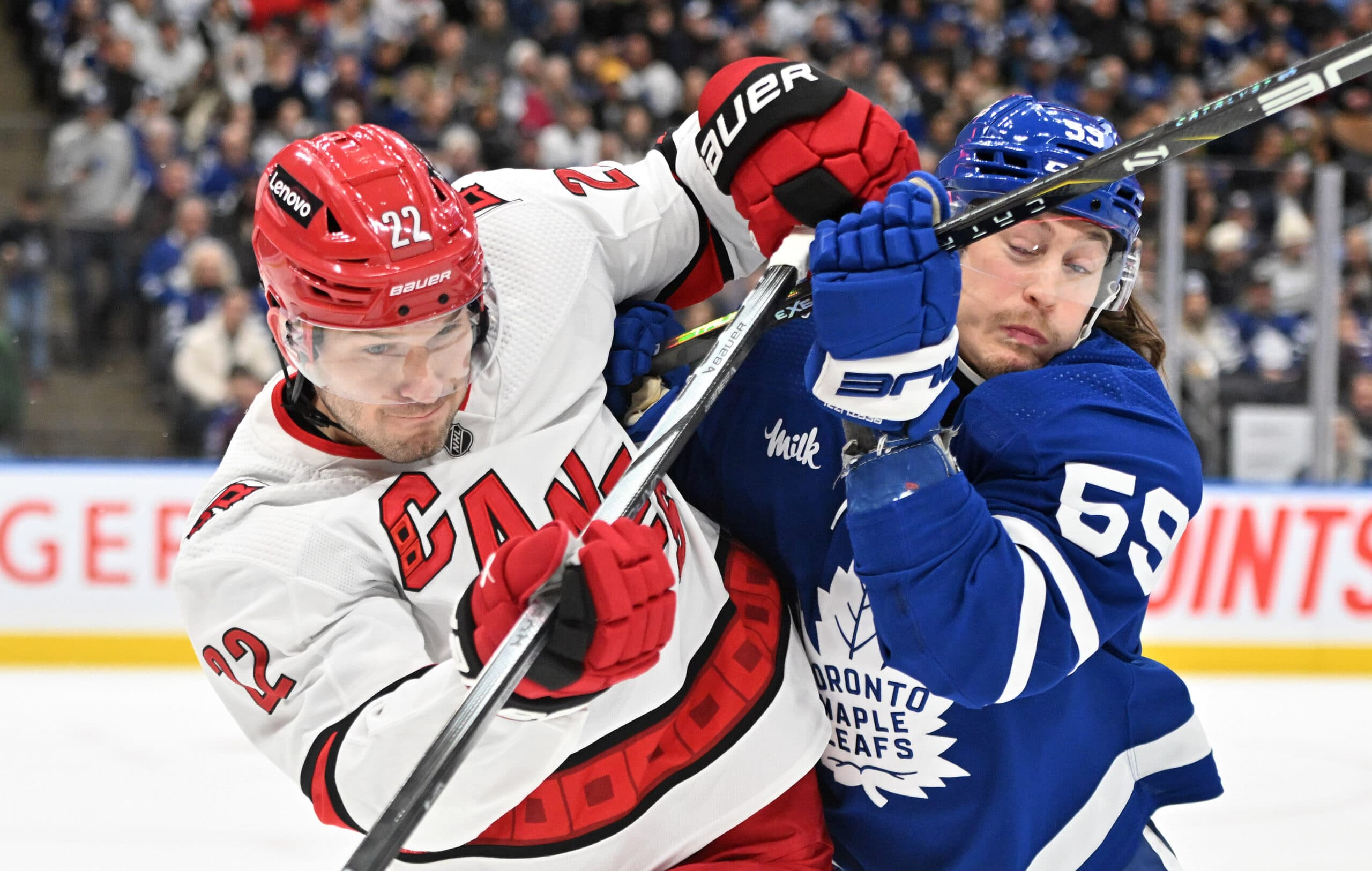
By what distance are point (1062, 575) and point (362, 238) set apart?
797mm

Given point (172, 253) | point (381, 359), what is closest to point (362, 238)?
point (381, 359)

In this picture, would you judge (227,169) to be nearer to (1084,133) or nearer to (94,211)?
(94,211)

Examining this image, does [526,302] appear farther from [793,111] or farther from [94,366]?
[94,366]

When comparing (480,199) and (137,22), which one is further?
(137,22)

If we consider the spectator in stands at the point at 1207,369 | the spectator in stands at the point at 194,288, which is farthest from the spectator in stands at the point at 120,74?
the spectator in stands at the point at 1207,369

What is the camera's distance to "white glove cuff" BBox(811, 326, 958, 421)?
137cm

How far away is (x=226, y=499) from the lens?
153cm

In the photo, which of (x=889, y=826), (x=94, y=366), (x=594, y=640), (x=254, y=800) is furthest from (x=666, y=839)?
(x=94, y=366)

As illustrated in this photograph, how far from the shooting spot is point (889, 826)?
69.1 inches

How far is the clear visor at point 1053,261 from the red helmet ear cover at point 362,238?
58 centimetres

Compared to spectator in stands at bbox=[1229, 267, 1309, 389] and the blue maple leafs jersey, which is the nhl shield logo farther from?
spectator in stands at bbox=[1229, 267, 1309, 389]

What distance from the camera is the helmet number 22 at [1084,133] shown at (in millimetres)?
1613

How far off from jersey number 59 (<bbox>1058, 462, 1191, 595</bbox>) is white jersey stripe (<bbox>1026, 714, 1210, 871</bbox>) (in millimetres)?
376

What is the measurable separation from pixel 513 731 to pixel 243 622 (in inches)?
12.4
